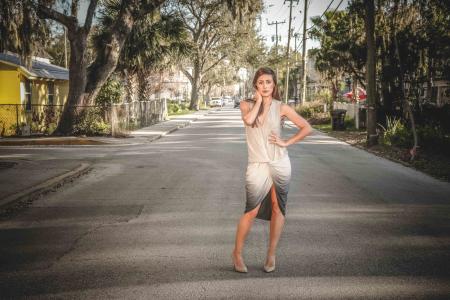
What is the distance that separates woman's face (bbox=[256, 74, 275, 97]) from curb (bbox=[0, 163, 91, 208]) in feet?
16.3

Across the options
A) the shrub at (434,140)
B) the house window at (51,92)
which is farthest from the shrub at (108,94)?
the shrub at (434,140)

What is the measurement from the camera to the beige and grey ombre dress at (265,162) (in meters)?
4.25

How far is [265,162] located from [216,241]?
161 centimetres

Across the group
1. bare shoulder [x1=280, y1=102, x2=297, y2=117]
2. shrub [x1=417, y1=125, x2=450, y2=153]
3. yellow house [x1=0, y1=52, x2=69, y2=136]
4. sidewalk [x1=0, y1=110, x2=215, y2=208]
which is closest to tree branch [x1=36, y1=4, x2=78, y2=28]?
yellow house [x1=0, y1=52, x2=69, y2=136]

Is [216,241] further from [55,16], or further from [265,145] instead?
[55,16]

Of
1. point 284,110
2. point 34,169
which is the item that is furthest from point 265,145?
point 34,169

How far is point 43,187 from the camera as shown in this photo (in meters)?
8.95

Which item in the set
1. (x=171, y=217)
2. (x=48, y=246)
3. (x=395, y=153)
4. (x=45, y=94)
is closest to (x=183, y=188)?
(x=171, y=217)

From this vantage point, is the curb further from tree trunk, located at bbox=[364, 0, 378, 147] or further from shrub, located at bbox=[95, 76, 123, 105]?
shrub, located at bbox=[95, 76, 123, 105]

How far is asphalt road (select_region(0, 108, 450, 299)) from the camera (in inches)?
163

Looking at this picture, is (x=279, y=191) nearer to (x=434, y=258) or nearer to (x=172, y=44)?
(x=434, y=258)

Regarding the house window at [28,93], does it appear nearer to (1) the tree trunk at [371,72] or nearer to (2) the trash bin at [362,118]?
(1) the tree trunk at [371,72]

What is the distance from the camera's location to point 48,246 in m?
5.39

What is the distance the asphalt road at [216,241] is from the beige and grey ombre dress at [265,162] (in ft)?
2.58
